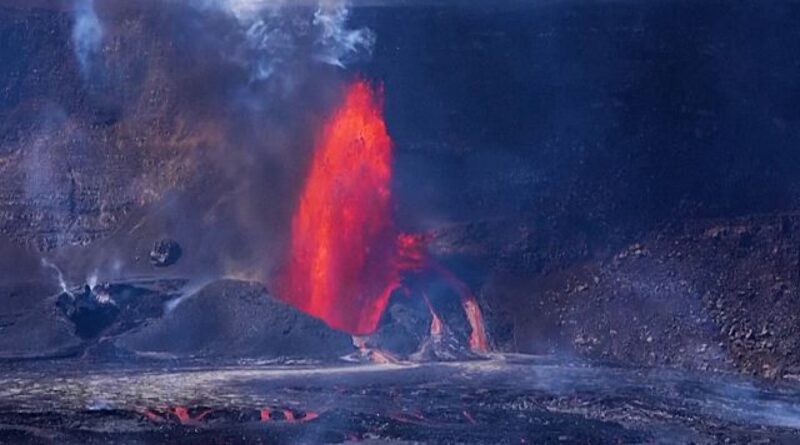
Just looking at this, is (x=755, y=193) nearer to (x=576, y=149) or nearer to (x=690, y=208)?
(x=690, y=208)

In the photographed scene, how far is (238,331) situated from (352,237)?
5275mm

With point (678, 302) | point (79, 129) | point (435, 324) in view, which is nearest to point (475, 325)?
point (435, 324)

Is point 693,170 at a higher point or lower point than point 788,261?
higher

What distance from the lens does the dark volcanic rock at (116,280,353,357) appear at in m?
26.1

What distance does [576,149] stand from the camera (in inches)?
1174

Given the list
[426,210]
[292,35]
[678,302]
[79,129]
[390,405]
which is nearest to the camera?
[390,405]

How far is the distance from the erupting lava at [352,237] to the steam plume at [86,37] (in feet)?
33.1

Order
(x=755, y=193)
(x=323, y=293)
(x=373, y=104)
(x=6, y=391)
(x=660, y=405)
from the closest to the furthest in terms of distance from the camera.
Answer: (x=660, y=405) < (x=6, y=391) < (x=755, y=193) < (x=323, y=293) < (x=373, y=104)

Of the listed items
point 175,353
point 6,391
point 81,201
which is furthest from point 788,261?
point 81,201

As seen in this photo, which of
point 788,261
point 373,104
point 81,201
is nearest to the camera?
point 788,261

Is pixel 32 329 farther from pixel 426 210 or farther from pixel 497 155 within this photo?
pixel 497 155

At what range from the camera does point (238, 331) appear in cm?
2650

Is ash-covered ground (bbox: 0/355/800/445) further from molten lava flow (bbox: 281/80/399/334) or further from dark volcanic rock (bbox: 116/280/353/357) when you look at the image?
molten lava flow (bbox: 281/80/399/334)

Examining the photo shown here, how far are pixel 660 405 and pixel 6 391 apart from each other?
14.0 m
